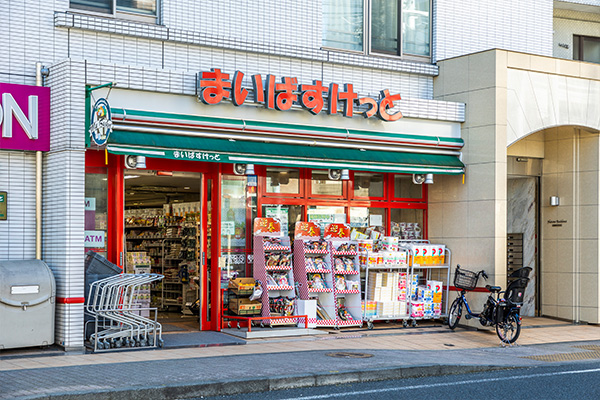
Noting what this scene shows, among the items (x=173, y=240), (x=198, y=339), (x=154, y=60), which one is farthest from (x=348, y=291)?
(x=154, y=60)

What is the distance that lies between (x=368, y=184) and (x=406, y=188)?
1032mm

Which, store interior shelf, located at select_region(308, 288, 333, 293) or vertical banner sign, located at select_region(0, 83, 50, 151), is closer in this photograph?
vertical banner sign, located at select_region(0, 83, 50, 151)

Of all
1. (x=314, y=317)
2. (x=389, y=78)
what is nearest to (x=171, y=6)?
(x=389, y=78)

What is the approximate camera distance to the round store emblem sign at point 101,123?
11250mm

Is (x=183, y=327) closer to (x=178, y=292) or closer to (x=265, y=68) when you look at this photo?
(x=178, y=292)

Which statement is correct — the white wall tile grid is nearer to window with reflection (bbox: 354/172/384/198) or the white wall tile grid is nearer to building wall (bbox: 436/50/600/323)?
building wall (bbox: 436/50/600/323)

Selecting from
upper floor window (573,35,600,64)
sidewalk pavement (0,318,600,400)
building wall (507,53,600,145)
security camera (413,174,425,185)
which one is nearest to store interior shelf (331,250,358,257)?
sidewalk pavement (0,318,600,400)

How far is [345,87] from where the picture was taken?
48.4 ft

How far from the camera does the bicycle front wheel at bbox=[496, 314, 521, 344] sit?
13914mm

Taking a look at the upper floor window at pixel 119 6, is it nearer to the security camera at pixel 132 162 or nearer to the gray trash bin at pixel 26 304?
the security camera at pixel 132 162

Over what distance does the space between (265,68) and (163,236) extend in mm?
4912

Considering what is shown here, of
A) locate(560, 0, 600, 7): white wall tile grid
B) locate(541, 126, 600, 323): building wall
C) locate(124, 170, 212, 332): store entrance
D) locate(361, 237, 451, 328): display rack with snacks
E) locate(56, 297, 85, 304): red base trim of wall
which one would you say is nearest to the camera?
locate(56, 297, 85, 304): red base trim of wall

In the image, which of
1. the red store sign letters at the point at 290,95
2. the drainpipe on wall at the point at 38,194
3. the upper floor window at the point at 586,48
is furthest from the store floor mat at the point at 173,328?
the upper floor window at the point at 586,48

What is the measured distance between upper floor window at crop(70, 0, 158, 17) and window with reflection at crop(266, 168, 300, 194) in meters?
3.73
